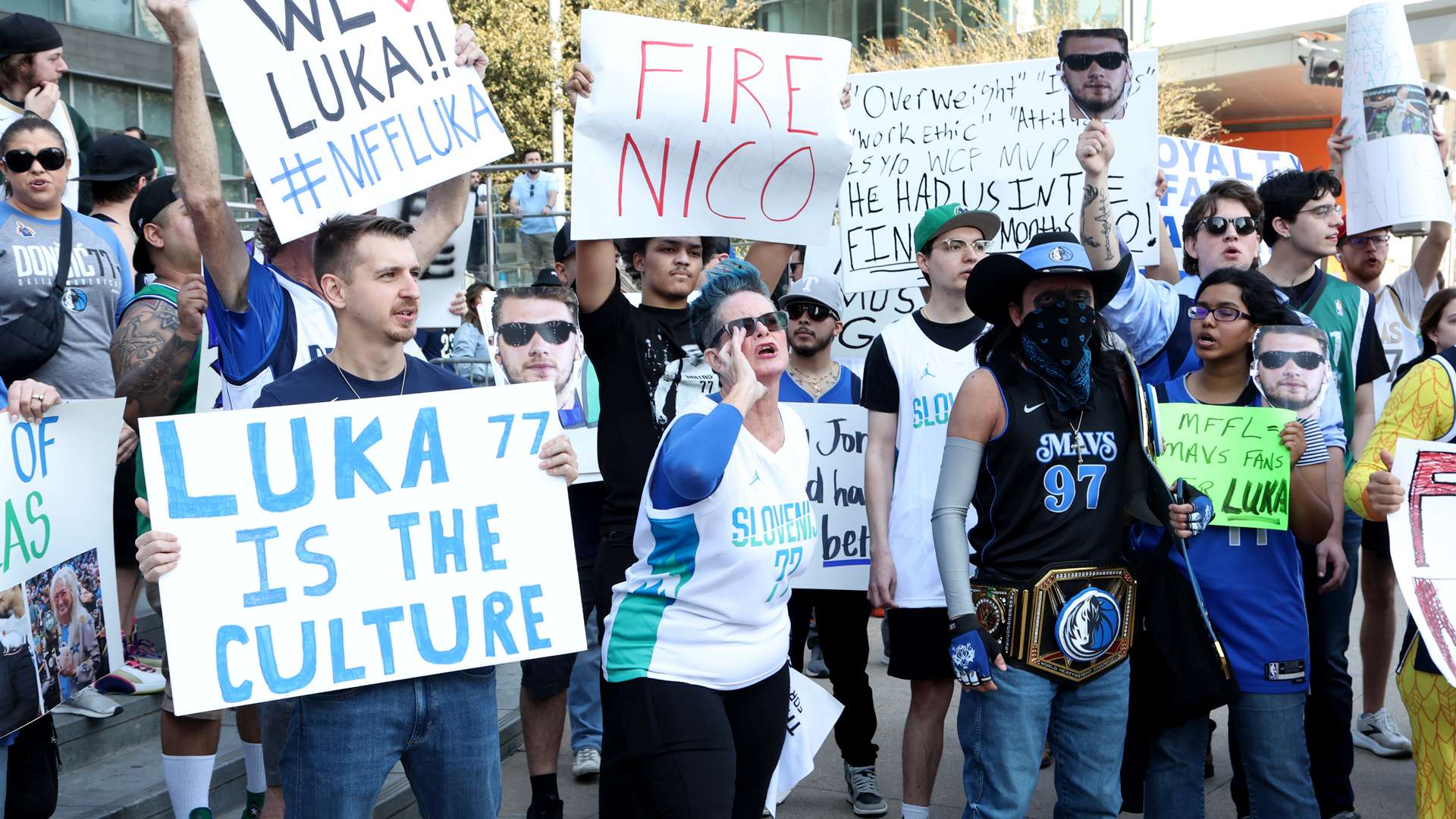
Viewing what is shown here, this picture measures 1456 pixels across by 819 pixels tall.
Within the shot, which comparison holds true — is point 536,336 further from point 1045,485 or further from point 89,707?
point 1045,485

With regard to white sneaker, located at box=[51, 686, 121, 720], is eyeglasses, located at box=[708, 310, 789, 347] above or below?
above

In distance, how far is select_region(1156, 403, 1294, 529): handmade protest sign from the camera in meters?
4.05

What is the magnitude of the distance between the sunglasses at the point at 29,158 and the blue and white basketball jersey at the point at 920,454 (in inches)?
116

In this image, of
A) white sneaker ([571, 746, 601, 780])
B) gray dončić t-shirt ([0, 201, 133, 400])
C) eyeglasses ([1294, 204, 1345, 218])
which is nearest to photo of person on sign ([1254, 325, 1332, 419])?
eyeglasses ([1294, 204, 1345, 218])

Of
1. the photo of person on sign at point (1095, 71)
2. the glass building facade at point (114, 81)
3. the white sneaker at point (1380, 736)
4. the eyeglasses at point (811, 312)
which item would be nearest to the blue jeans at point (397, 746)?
the eyeglasses at point (811, 312)

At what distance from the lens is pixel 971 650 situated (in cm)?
347

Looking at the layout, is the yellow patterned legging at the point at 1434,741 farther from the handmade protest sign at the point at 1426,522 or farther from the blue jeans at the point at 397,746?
the blue jeans at the point at 397,746

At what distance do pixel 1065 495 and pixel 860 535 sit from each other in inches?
76.7

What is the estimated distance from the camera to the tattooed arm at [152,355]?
427 centimetres

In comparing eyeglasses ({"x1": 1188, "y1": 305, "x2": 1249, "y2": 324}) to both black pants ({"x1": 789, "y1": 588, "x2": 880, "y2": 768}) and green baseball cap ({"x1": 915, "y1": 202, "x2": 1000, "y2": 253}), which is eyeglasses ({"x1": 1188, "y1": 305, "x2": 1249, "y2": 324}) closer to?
green baseball cap ({"x1": 915, "y1": 202, "x2": 1000, "y2": 253})

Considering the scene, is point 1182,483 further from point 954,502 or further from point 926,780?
point 926,780

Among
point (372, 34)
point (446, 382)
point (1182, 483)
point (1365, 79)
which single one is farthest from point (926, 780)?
point (1365, 79)

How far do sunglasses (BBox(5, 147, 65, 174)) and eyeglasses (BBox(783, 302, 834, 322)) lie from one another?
282cm

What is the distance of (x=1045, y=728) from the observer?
3600 mm
